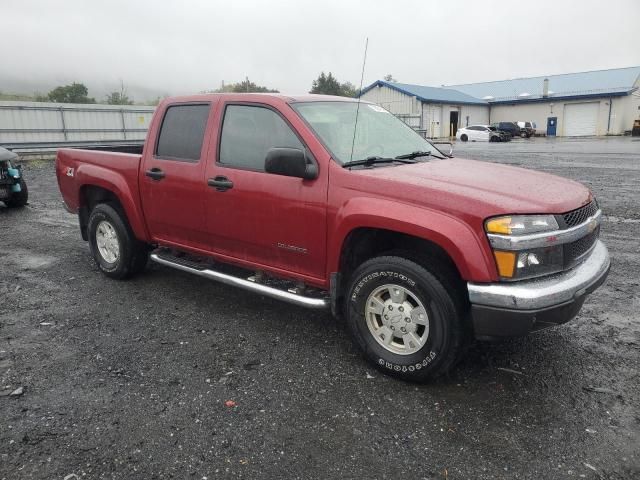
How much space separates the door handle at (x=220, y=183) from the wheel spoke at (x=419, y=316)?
1.81 metres

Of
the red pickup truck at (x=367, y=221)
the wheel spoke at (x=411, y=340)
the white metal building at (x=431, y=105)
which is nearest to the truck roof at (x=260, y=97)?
the red pickup truck at (x=367, y=221)

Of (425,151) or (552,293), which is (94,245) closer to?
(425,151)

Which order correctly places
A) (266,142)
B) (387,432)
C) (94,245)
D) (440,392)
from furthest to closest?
(94,245), (266,142), (440,392), (387,432)

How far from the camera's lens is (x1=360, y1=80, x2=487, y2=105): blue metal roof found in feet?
164

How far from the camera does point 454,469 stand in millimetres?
2648

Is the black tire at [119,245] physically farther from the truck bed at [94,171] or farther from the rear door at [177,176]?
the rear door at [177,176]

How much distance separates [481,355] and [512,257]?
1171 millimetres

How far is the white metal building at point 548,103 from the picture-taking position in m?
49.2

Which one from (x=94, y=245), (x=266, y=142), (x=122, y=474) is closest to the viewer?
→ (x=122, y=474)

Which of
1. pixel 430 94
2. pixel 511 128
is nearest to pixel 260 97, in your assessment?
pixel 511 128

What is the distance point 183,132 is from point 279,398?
2.67 metres

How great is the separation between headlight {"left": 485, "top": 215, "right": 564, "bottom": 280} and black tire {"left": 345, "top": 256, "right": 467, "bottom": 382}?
1.34 feet

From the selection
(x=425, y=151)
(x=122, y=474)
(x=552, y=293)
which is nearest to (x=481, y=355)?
(x=552, y=293)

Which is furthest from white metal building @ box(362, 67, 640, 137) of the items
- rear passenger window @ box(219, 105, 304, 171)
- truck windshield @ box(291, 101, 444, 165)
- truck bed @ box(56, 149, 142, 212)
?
rear passenger window @ box(219, 105, 304, 171)
